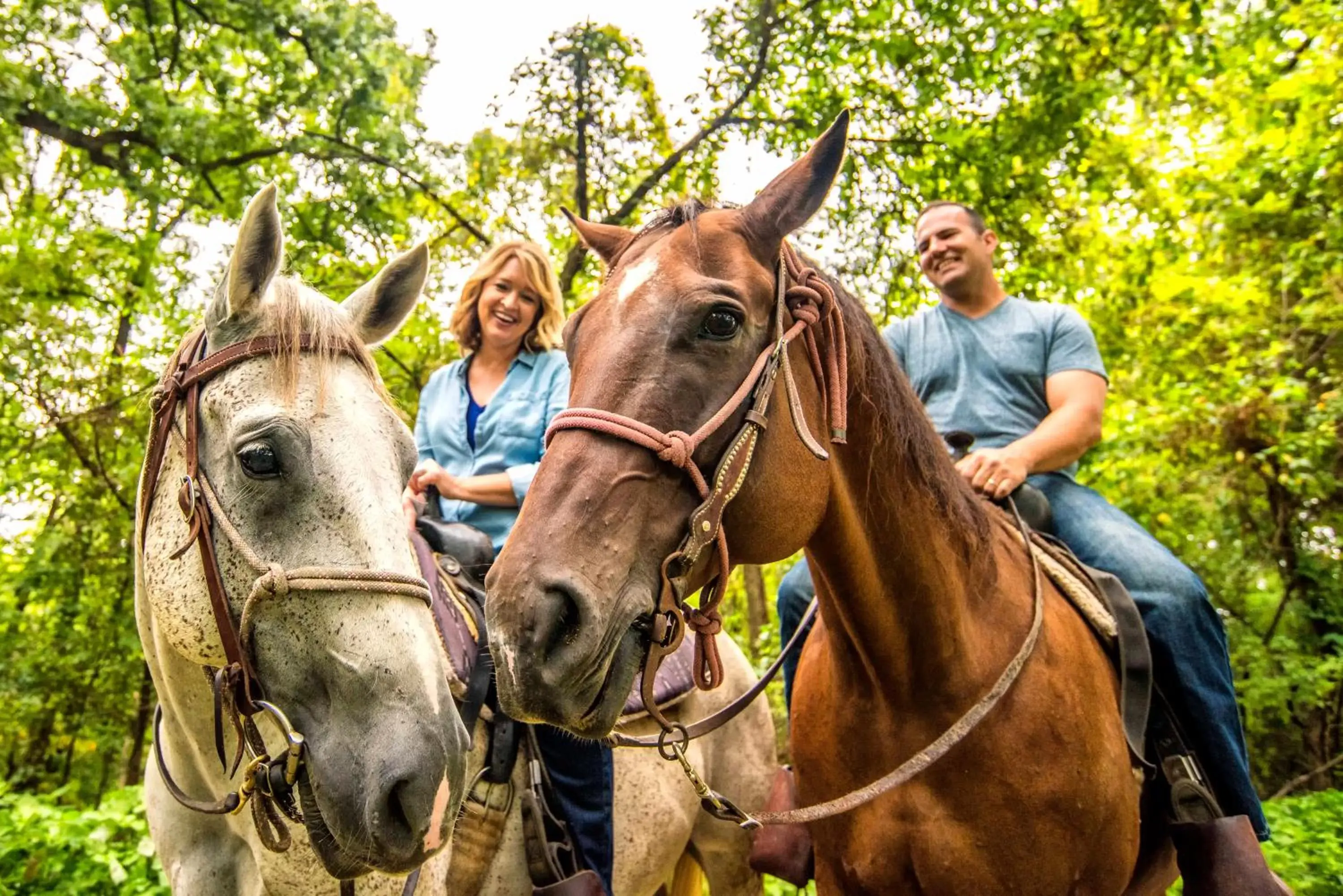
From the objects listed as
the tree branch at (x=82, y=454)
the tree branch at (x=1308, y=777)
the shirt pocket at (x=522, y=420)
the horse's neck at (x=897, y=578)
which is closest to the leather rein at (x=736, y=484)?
the horse's neck at (x=897, y=578)

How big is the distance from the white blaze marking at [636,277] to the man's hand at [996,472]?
141cm

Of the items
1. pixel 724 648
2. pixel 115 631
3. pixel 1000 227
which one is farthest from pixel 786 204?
pixel 115 631

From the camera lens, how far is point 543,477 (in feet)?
5.24

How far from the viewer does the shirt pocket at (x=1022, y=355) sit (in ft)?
10.6

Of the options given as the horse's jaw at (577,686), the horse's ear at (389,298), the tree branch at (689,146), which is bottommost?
the horse's jaw at (577,686)

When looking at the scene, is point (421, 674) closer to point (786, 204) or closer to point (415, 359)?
point (786, 204)

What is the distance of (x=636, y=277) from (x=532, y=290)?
5.83ft

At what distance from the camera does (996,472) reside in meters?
2.80

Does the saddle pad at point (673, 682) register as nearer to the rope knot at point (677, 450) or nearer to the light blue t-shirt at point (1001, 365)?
the light blue t-shirt at point (1001, 365)

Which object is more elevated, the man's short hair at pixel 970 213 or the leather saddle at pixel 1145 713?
the man's short hair at pixel 970 213

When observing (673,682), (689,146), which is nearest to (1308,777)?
(673,682)

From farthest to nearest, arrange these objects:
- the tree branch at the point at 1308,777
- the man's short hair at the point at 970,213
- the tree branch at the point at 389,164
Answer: the tree branch at the point at 1308,777 → the tree branch at the point at 389,164 → the man's short hair at the point at 970,213

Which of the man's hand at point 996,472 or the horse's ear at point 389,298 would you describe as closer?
the horse's ear at point 389,298

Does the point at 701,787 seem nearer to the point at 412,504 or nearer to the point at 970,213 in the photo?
the point at 412,504
